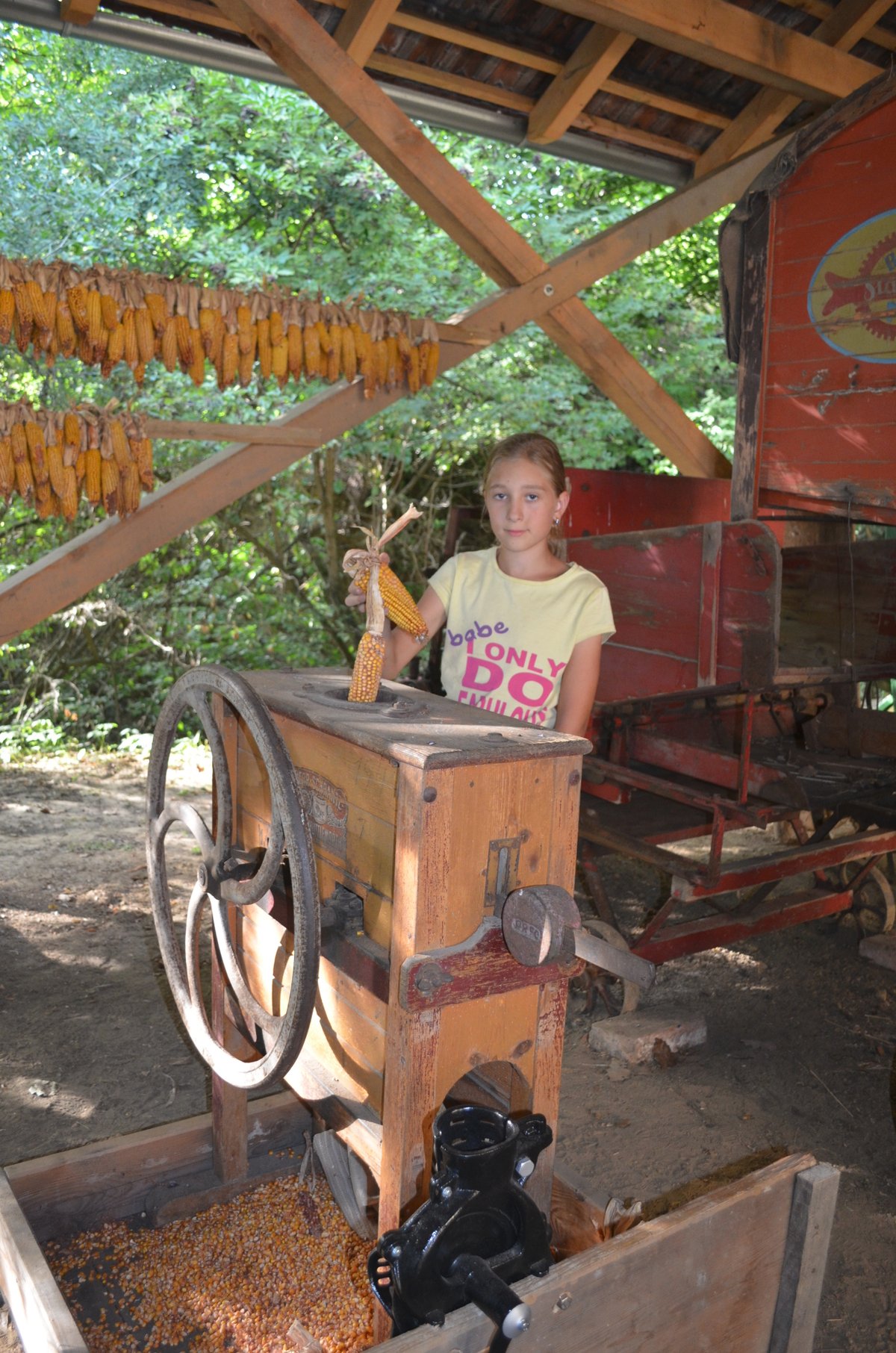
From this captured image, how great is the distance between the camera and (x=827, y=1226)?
5.93 ft

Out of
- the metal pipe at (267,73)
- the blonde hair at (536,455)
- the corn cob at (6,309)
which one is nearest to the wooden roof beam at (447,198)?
the metal pipe at (267,73)

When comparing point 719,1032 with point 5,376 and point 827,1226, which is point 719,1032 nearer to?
point 827,1226

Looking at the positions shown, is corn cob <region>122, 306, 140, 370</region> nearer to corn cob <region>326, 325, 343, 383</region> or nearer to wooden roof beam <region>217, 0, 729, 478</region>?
corn cob <region>326, 325, 343, 383</region>

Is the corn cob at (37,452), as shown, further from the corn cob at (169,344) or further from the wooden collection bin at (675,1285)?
the wooden collection bin at (675,1285)

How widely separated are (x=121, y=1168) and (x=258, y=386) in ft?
22.2

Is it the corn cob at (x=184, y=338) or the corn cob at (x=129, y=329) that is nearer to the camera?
the corn cob at (x=129, y=329)

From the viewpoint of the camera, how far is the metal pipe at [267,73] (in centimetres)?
430

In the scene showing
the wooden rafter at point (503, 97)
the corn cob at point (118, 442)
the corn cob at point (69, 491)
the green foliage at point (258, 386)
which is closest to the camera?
the corn cob at point (69, 491)

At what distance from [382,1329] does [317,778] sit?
3.30 ft

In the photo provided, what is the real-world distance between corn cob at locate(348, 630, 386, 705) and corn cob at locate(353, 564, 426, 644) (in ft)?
0.29

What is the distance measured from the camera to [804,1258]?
179 centimetres

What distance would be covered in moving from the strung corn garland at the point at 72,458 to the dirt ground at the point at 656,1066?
6.09 ft

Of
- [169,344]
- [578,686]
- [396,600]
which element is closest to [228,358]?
[169,344]

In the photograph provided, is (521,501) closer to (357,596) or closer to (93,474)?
(357,596)
